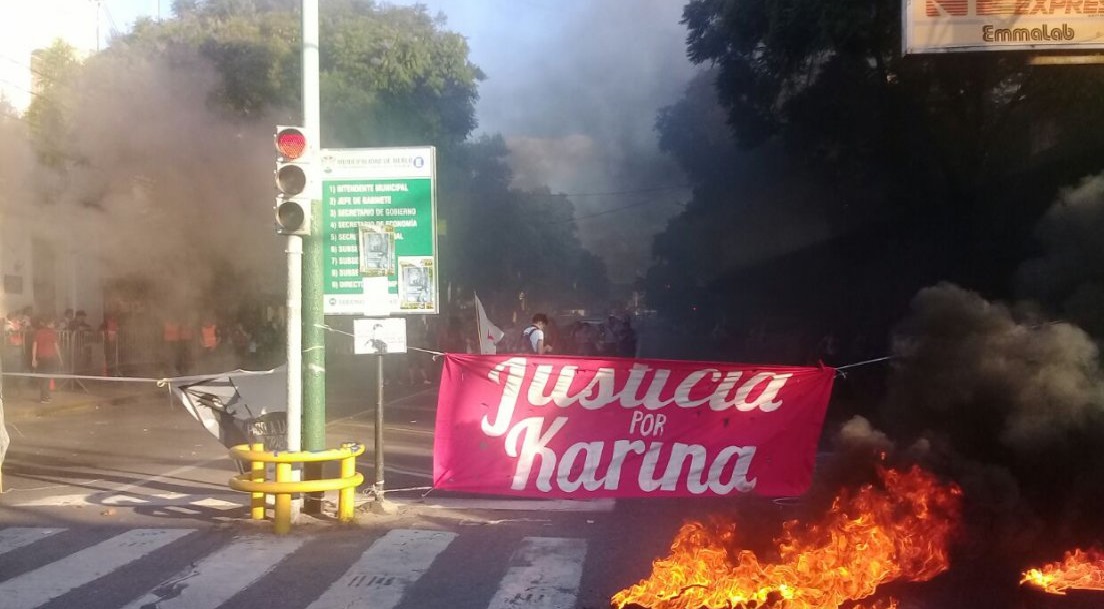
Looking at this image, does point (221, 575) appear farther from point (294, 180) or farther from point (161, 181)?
point (161, 181)

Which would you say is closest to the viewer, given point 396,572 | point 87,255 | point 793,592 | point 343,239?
point 793,592

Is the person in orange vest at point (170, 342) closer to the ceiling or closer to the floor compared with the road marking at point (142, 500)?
closer to the ceiling

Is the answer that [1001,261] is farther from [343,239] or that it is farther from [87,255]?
[87,255]

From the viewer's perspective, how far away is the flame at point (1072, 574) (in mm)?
5273

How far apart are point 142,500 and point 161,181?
11100 millimetres

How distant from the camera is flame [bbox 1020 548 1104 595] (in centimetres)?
527

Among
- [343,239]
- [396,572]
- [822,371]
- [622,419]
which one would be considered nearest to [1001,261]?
[822,371]

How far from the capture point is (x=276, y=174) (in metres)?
7.32

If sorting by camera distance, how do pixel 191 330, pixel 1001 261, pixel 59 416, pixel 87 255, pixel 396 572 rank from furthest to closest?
pixel 191 330, pixel 87 255, pixel 59 416, pixel 1001 261, pixel 396 572

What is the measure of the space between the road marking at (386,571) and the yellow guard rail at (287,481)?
471mm

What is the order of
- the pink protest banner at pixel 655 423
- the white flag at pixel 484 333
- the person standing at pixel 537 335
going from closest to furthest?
1. the pink protest banner at pixel 655 423
2. the person standing at pixel 537 335
3. the white flag at pixel 484 333

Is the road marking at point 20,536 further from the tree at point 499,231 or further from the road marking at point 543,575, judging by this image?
the tree at point 499,231

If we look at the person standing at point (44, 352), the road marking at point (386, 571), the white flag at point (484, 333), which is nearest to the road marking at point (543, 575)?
the road marking at point (386, 571)

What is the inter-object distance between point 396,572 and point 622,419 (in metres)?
1.95
